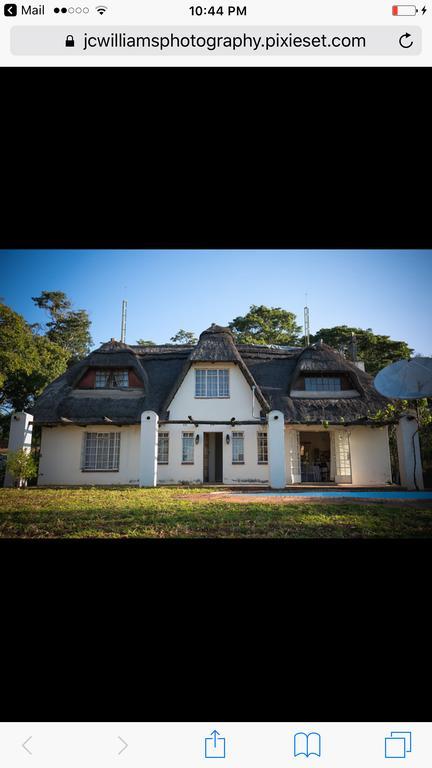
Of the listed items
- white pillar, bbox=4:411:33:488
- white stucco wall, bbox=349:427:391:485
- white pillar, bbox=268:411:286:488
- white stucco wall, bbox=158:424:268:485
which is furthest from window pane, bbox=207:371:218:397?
white pillar, bbox=4:411:33:488

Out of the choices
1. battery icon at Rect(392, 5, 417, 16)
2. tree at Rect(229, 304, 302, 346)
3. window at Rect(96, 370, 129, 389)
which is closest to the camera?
battery icon at Rect(392, 5, 417, 16)

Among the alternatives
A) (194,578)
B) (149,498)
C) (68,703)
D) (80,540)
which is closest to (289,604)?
(194,578)

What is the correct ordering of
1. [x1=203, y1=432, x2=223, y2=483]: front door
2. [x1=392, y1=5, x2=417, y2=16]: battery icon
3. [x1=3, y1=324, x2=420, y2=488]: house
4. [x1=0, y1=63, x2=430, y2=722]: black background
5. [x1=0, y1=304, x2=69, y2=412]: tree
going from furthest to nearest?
[x1=203, y1=432, x2=223, y2=483]: front door → [x1=3, y1=324, x2=420, y2=488]: house → [x1=0, y1=304, x2=69, y2=412]: tree → [x1=392, y1=5, x2=417, y2=16]: battery icon → [x1=0, y1=63, x2=430, y2=722]: black background

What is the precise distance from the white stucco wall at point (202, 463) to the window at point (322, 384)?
2014 mm

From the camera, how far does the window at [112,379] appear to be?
1061 centimetres

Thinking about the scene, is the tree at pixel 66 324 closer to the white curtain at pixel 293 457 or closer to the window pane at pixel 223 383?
the window pane at pixel 223 383

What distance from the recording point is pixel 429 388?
5.75 meters

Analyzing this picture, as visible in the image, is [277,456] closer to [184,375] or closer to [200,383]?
[200,383]

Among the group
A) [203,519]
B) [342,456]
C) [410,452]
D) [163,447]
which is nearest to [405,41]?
[203,519]

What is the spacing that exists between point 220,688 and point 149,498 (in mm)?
4703

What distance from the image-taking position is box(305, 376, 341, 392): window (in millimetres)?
10797

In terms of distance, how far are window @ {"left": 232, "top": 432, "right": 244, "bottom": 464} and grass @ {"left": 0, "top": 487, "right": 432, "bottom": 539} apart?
431cm

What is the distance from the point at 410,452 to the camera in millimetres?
7465

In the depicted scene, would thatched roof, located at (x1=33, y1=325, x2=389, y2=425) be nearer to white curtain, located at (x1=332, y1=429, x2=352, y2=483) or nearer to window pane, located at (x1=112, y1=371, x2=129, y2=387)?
window pane, located at (x1=112, y1=371, x2=129, y2=387)
